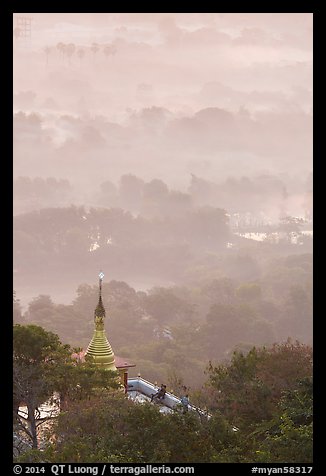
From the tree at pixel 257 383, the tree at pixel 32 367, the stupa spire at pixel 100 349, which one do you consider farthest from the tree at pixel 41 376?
the tree at pixel 257 383

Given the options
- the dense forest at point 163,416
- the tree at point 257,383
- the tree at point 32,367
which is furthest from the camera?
the tree at point 257,383

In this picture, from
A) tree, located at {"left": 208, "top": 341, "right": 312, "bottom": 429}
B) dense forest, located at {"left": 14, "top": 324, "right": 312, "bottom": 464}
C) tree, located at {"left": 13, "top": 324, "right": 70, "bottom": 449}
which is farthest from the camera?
tree, located at {"left": 208, "top": 341, "right": 312, "bottom": 429}

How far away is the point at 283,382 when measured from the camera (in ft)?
78.1

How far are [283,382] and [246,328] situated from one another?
4741cm

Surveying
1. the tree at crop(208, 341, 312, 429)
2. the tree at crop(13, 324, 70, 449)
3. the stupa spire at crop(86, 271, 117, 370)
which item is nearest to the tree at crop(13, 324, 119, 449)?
the tree at crop(13, 324, 70, 449)

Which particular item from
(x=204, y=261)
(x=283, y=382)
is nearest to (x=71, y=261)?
(x=204, y=261)

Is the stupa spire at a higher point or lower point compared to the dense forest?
higher

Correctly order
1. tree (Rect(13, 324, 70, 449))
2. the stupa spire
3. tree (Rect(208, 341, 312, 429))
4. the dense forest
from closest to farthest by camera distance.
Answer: the dense forest, tree (Rect(13, 324, 70, 449)), tree (Rect(208, 341, 312, 429)), the stupa spire

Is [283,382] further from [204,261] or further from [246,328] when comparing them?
[204,261]

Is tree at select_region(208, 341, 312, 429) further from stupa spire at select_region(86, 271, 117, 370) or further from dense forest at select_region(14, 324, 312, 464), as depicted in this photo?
stupa spire at select_region(86, 271, 117, 370)

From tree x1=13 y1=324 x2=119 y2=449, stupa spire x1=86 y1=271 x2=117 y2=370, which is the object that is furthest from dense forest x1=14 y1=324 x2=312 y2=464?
stupa spire x1=86 y1=271 x2=117 y2=370

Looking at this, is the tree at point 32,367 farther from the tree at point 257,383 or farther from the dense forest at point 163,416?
the tree at point 257,383

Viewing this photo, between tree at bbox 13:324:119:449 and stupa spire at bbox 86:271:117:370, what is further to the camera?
stupa spire at bbox 86:271:117:370
